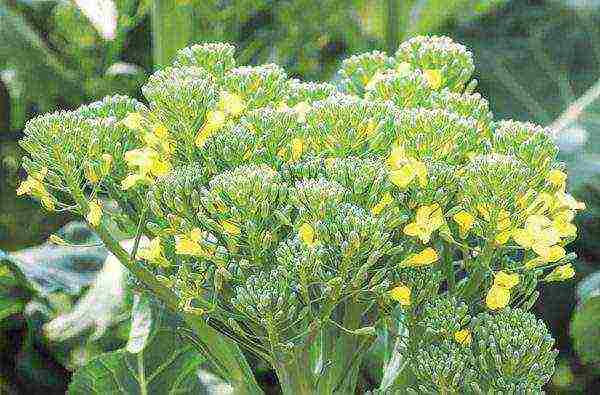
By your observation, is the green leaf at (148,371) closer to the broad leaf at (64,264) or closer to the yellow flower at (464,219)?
the broad leaf at (64,264)

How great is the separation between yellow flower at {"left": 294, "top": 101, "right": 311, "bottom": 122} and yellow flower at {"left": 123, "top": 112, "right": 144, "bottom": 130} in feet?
0.33

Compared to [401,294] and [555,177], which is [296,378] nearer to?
[401,294]

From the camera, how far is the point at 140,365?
91 cm

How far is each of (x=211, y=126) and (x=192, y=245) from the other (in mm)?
75

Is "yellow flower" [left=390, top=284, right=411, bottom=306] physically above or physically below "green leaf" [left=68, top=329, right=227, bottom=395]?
above

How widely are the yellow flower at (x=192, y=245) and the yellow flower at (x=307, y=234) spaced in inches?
2.4

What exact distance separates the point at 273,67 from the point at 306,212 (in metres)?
0.15

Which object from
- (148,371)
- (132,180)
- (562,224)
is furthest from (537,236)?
(148,371)

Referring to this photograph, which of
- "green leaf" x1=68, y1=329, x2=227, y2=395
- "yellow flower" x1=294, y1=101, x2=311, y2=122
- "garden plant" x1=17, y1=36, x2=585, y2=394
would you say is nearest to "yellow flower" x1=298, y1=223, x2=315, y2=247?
"garden plant" x1=17, y1=36, x2=585, y2=394

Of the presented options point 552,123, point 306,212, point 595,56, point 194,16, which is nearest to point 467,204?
point 306,212

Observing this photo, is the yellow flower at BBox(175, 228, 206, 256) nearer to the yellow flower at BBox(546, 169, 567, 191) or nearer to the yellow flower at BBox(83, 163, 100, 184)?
the yellow flower at BBox(83, 163, 100, 184)

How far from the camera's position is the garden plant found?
1.78ft

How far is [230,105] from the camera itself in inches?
23.7

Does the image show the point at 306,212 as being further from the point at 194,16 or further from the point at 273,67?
the point at 194,16
